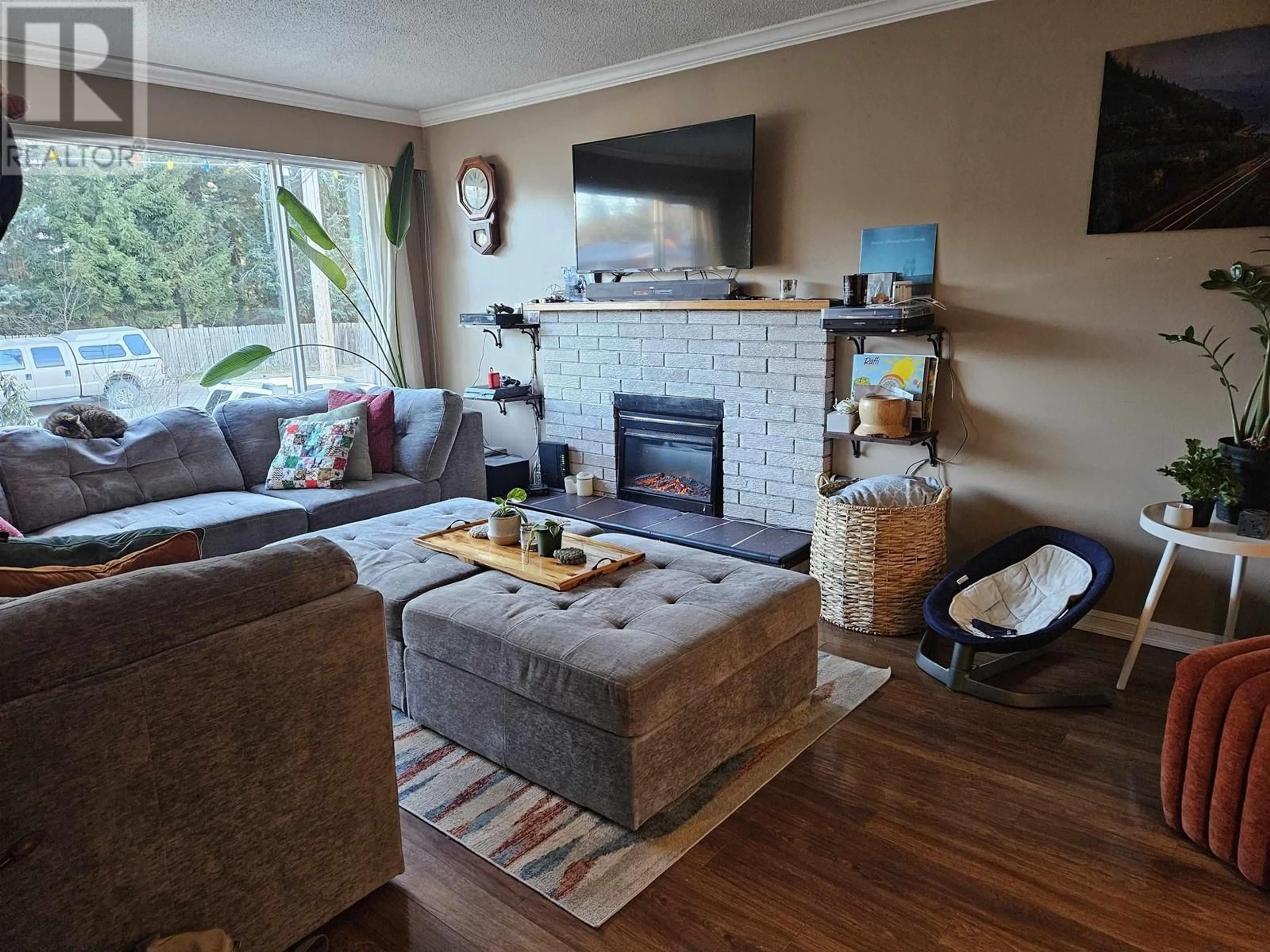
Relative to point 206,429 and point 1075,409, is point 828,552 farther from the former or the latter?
point 206,429

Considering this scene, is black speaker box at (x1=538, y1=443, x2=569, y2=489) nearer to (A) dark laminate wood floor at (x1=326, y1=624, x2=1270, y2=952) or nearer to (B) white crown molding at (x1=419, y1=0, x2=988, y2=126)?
(B) white crown molding at (x1=419, y1=0, x2=988, y2=126)

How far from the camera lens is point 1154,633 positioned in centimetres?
302

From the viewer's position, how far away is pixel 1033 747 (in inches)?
92.8

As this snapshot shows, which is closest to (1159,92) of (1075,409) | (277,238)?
(1075,409)

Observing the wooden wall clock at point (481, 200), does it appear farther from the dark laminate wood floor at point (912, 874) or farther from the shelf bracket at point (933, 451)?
the dark laminate wood floor at point (912, 874)

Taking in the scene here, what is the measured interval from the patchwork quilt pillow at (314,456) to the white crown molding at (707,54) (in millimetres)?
2173

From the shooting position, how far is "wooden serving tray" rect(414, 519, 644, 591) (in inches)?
98.5

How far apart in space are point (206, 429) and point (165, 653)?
2.89m

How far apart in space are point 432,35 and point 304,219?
1411mm

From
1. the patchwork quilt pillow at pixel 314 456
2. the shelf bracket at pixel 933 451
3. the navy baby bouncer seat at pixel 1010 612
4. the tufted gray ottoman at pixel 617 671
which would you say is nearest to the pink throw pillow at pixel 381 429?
the patchwork quilt pillow at pixel 314 456

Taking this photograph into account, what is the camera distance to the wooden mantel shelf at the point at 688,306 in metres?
3.66

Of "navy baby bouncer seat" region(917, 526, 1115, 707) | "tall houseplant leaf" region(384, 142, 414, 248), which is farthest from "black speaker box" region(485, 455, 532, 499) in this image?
"navy baby bouncer seat" region(917, 526, 1115, 707)

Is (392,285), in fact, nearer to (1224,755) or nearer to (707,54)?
(707,54)

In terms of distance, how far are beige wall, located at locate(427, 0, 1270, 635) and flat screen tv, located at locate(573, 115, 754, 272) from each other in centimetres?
14
